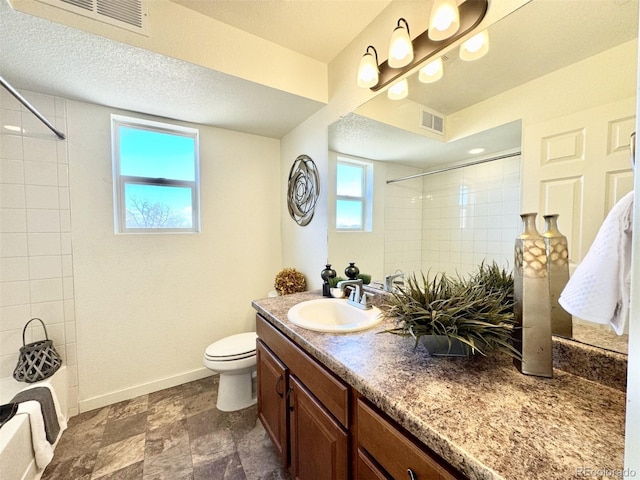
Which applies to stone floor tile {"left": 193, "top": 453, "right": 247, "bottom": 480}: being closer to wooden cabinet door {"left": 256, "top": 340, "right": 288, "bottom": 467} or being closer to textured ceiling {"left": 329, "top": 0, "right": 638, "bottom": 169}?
wooden cabinet door {"left": 256, "top": 340, "right": 288, "bottom": 467}

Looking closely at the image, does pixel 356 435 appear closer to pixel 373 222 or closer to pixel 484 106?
pixel 373 222

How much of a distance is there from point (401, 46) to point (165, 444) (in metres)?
2.57

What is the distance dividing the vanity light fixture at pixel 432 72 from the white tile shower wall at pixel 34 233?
90.6 inches

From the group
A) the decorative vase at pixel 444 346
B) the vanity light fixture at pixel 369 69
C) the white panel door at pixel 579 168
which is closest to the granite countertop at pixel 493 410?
the decorative vase at pixel 444 346

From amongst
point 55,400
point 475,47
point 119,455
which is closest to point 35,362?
point 55,400

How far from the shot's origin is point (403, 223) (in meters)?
1.42

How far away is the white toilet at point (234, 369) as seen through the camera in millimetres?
1745

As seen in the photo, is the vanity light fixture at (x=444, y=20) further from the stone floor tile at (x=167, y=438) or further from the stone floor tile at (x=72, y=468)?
the stone floor tile at (x=72, y=468)

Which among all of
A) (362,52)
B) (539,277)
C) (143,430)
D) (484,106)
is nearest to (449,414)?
(539,277)

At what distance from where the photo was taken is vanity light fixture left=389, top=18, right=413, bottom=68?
3.94ft

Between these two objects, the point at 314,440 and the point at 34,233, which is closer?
the point at 314,440

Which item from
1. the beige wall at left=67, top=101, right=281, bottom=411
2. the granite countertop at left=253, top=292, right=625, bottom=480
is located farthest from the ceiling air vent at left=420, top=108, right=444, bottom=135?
the beige wall at left=67, top=101, right=281, bottom=411

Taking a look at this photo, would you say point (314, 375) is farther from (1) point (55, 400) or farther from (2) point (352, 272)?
(1) point (55, 400)

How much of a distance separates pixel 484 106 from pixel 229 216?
201 cm
